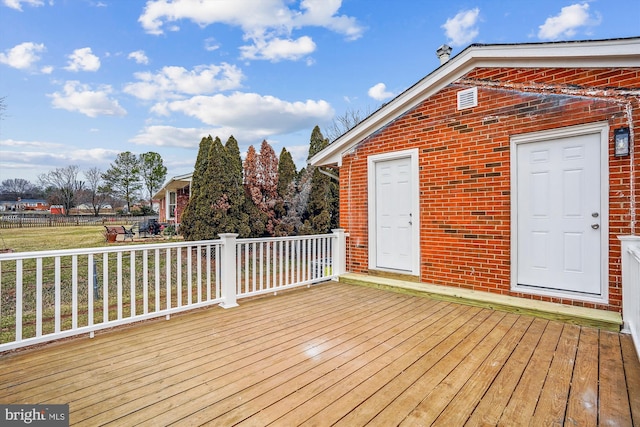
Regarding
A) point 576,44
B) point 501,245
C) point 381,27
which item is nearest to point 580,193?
point 501,245

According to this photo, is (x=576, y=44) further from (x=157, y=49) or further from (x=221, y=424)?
(x=157, y=49)

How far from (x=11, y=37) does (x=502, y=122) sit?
10135 millimetres

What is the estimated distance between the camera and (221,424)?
5.41 ft

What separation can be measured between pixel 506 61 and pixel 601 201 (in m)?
2.00

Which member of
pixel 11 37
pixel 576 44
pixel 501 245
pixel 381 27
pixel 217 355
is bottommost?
pixel 217 355

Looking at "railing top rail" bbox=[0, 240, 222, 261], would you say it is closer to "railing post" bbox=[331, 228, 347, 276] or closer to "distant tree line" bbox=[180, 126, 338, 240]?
"railing post" bbox=[331, 228, 347, 276]

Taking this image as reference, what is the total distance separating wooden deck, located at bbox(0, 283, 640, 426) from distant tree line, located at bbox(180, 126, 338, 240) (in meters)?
5.93

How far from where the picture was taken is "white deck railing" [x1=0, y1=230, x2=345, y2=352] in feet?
8.83

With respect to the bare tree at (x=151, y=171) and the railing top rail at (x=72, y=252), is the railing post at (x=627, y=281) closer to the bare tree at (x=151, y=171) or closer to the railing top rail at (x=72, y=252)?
the railing top rail at (x=72, y=252)

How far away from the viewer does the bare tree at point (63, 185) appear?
101ft
